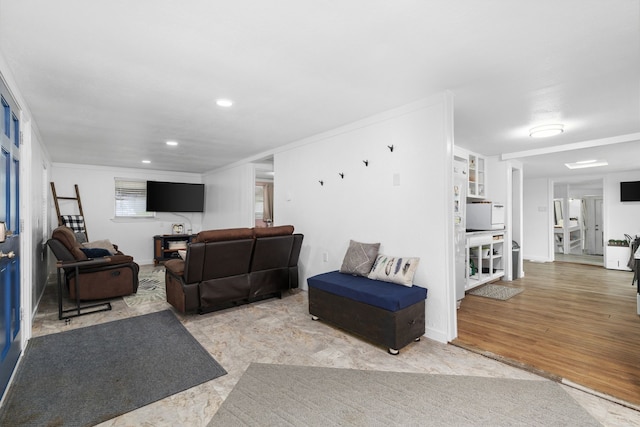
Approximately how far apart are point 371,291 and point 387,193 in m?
1.18

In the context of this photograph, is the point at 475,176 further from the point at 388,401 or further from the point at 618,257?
the point at 388,401

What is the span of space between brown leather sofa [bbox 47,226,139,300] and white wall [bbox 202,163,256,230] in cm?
245

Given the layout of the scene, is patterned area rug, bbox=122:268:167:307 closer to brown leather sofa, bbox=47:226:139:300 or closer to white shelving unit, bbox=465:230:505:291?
brown leather sofa, bbox=47:226:139:300

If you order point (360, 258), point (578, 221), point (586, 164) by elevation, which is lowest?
point (360, 258)

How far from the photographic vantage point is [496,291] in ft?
15.8

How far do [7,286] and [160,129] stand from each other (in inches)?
100

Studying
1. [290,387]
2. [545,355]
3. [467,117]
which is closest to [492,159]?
[467,117]

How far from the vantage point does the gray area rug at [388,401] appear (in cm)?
182

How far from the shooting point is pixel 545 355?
2.62 meters

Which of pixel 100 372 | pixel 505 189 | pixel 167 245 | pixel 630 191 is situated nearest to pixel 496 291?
pixel 505 189

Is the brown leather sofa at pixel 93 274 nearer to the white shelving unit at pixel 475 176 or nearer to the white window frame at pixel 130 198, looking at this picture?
the white window frame at pixel 130 198

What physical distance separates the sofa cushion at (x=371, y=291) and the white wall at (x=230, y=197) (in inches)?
135

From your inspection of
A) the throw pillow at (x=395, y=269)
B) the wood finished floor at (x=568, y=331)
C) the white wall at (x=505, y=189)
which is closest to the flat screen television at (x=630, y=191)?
the wood finished floor at (x=568, y=331)

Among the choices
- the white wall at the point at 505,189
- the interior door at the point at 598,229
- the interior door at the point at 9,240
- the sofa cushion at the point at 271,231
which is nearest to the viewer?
the interior door at the point at 9,240
